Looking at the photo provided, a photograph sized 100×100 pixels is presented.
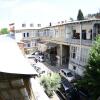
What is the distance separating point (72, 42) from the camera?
→ 41531mm

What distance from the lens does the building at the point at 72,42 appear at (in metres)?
35.7

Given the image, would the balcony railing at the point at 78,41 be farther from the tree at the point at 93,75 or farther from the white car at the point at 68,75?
the tree at the point at 93,75

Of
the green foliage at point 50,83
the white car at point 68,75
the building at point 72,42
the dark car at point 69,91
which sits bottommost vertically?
the dark car at point 69,91

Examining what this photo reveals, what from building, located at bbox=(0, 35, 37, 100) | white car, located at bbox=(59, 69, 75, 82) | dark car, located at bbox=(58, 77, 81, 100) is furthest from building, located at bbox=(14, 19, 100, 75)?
building, located at bbox=(0, 35, 37, 100)

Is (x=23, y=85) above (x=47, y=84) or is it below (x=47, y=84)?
above

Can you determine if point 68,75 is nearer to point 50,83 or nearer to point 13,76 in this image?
point 50,83

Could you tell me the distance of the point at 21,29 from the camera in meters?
72.1

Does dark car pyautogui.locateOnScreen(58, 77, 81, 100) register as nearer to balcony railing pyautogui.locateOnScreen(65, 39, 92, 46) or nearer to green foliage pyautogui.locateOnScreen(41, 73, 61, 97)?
green foliage pyautogui.locateOnScreen(41, 73, 61, 97)

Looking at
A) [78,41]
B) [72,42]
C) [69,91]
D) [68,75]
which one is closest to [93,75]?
[69,91]

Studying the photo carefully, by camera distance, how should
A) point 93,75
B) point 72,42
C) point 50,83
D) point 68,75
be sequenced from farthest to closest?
1. point 72,42
2. point 68,75
3. point 50,83
4. point 93,75

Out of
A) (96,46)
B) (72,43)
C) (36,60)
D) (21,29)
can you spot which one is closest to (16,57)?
(96,46)

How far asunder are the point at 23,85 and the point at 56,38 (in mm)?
48761

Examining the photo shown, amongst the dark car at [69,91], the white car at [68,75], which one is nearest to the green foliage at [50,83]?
the dark car at [69,91]

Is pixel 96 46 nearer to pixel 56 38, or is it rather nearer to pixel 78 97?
pixel 78 97
